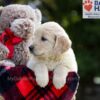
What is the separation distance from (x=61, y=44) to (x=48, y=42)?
6cm

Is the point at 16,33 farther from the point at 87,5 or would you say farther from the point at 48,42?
the point at 87,5

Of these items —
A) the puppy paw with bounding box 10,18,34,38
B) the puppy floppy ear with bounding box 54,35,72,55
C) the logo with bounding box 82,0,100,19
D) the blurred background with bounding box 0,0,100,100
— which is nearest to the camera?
the puppy floppy ear with bounding box 54,35,72,55

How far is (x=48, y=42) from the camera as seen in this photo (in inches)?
107

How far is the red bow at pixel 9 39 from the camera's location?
2885 millimetres

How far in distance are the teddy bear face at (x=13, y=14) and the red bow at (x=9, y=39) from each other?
65 millimetres

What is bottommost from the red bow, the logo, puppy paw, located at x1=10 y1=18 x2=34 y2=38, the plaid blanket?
the plaid blanket

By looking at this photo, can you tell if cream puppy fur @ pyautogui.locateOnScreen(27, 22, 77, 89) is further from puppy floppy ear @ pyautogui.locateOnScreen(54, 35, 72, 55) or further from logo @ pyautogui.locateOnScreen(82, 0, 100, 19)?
logo @ pyautogui.locateOnScreen(82, 0, 100, 19)

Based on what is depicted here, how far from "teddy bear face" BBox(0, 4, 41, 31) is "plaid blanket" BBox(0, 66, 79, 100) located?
0.95 ft

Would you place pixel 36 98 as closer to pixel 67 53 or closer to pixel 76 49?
pixel 67 53

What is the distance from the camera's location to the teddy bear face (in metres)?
2.95

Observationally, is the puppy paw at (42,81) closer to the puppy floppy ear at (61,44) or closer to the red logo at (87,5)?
the puppy floppy ear at (61,44)

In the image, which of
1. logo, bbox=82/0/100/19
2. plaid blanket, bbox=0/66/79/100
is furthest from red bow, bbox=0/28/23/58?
logo, bbox=82/0/100/19

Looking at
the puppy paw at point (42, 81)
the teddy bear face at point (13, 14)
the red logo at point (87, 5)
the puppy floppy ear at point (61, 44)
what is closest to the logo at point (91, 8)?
the red logo at point (87, 5)

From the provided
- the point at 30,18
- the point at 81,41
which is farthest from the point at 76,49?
the point at 30,18
